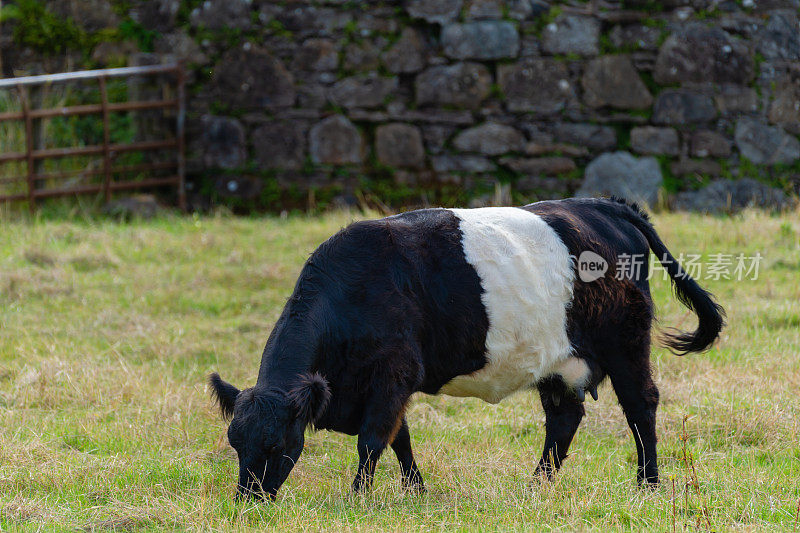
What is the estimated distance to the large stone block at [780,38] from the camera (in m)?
10.4

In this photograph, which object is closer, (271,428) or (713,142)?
(271,428)

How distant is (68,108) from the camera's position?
35.4 ft

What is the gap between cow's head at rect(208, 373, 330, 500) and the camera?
3939 millimetres

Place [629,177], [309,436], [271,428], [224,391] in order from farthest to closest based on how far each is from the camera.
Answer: [629,177], [309,436], [224,391], [271,428]

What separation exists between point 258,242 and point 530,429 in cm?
476

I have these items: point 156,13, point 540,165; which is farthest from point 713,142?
point 156,13

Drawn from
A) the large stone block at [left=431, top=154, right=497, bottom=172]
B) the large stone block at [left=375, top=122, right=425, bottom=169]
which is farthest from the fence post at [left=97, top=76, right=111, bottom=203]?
the large stone block at [left=431, top=154, right=497, bottom=172]

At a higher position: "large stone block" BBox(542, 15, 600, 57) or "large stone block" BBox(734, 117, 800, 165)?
"large stone block" BBox(542, 15, 600, 57)

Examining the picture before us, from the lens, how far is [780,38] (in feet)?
→ 34.0

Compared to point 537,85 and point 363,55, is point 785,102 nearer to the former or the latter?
point 537,85

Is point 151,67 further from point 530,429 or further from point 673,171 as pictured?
point 530,429

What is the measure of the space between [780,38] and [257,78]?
5.90m

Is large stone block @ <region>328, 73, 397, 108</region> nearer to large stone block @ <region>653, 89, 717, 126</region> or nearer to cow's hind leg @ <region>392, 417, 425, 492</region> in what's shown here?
large stone block @ <region>653, 89, 717, 126</region>

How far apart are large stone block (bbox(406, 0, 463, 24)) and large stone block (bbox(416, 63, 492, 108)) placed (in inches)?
21.2
